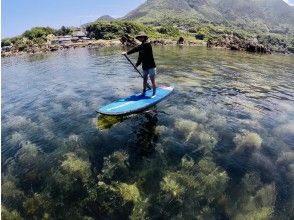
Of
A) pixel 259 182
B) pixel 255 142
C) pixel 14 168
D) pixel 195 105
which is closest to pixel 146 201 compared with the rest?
pixel 259 182

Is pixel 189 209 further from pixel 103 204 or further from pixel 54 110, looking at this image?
pixel 54 110

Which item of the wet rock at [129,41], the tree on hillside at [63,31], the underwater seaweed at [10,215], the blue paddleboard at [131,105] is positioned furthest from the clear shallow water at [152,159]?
the tree on hillside at [63,31]

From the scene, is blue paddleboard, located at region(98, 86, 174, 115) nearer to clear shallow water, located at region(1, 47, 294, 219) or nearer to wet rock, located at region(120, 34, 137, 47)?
clear shallow water, located at region(1, 47, 294, 219)

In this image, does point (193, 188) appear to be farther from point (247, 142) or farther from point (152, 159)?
point (247, 142)

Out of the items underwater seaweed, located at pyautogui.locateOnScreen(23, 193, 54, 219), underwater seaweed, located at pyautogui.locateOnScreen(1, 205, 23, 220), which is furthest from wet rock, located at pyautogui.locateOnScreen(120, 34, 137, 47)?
underwater seaweed, located at pyautogui.locateOnScreen(1, 205, 23, 220)

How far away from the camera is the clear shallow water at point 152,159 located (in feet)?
31.8

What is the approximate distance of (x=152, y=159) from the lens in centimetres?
1220

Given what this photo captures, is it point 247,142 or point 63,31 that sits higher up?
point 247,142

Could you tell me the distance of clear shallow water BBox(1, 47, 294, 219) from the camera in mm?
9680

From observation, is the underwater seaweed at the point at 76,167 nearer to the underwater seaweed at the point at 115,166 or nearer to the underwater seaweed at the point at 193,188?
the underwater seaweed at the point at 115,166

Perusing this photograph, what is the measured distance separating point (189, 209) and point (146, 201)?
4.46ft

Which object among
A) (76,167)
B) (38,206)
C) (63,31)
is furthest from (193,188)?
(63,31)

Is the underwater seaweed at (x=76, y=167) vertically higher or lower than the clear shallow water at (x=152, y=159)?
higher

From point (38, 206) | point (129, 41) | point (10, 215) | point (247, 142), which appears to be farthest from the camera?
point (129, 41)
